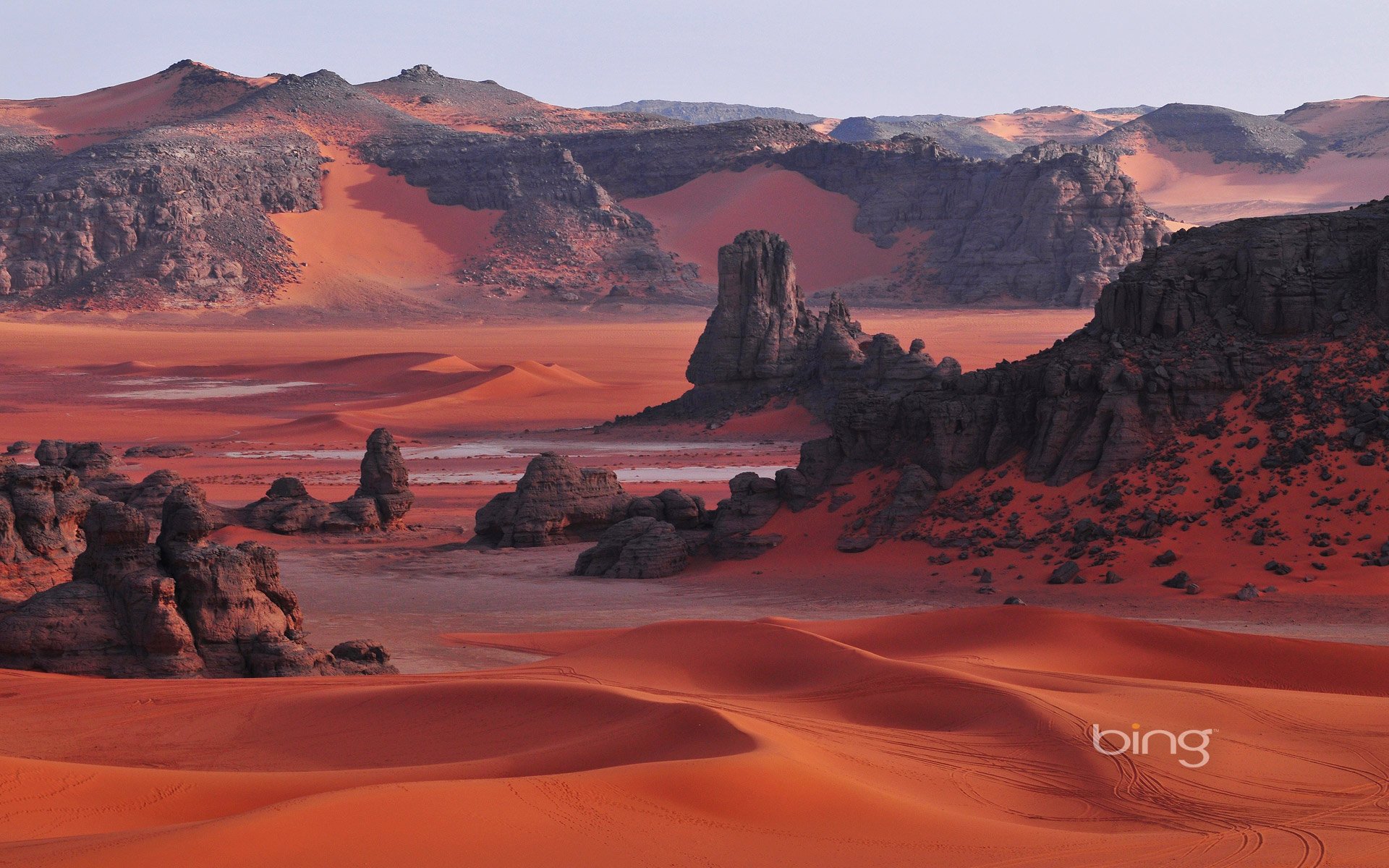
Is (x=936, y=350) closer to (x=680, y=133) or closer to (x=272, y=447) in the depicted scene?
(x=272, y=447)

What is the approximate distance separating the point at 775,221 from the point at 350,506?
9350 centimetres

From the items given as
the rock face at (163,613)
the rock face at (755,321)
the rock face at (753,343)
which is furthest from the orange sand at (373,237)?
the rock face at (163,613)

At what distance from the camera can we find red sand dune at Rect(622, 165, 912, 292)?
109938 mm

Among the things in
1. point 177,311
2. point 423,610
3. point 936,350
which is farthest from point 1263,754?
point 177,311

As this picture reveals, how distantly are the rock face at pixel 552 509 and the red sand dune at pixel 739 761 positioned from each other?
10.6 m

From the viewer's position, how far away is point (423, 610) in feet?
66.1

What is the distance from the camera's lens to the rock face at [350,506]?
26516 mm

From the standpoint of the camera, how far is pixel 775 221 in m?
117

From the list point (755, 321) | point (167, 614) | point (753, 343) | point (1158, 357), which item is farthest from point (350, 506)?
point (755, 321)

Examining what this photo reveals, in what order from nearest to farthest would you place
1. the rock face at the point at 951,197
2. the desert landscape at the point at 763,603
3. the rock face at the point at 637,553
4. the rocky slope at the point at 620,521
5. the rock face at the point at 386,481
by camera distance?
the desert landscape at the point at 763,603 → the rock face at the point at 637,553 → the rocky slope at the point at 620,521 → the rock face at the point at 386,481 → the rock face at the point at 951,197

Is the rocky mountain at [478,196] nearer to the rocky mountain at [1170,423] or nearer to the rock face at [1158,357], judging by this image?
the rock face at [1158,357]

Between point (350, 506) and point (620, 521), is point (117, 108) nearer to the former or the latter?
point (350, 506)

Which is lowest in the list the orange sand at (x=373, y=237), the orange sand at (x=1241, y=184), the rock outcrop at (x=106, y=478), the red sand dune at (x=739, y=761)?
the rock outcrop at (x=106, y=478)

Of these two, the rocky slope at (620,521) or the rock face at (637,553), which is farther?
the rocky slope at (620,521)
